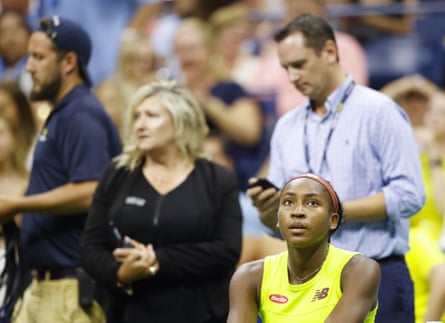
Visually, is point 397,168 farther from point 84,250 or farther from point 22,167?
point 22,167

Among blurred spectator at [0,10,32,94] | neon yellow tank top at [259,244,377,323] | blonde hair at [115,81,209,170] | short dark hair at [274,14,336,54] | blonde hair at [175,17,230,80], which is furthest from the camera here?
blurred spectator at [0,10,32,94]

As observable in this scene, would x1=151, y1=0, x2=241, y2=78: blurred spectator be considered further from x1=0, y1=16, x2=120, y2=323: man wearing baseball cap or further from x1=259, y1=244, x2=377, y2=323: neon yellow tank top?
x1=259, y1=244, x2=377, y2=323: neon yellow tank top

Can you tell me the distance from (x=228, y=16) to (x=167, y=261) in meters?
5.04

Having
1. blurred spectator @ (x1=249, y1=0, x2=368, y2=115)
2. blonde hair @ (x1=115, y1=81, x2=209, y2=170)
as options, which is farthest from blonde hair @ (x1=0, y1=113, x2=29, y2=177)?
blurred spectator @ (x1=249, y1=0, x2=368, y2=115)

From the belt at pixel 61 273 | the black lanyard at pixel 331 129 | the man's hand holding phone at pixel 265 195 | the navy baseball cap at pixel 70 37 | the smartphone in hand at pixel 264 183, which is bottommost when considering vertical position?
the belt at pixel 61 273

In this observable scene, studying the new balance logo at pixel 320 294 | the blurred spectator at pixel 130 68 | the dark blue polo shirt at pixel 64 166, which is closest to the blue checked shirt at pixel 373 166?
the new balance logo at pixel 320 294

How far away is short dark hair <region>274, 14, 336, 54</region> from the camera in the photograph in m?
6.22

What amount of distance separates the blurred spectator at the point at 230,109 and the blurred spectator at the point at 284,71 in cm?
35

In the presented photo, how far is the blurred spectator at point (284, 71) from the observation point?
→ 9742 mm

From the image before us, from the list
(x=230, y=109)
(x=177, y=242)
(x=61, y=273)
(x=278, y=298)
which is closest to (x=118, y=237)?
(x=177, y=242)

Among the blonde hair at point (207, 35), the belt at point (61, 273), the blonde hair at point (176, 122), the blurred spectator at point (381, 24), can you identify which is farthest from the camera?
→ the blurred spectator at point (381, 24)

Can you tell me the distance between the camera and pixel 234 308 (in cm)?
525

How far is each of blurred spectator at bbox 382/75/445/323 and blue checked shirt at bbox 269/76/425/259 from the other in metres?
1.28

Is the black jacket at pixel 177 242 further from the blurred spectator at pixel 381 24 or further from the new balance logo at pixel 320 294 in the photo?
the blurred spectator at pixel 381 24
